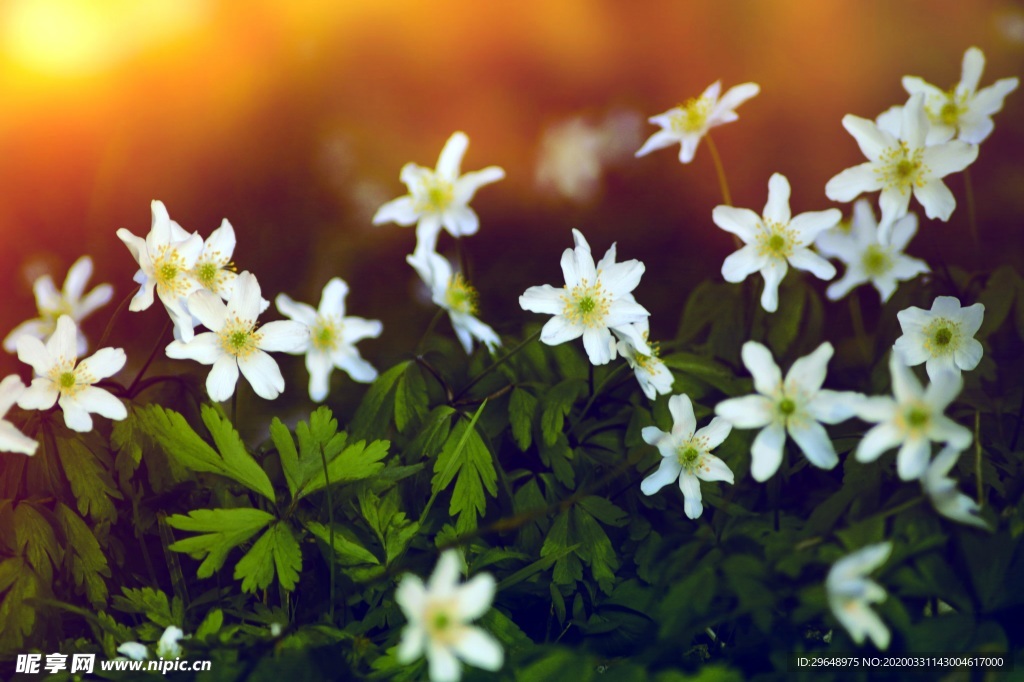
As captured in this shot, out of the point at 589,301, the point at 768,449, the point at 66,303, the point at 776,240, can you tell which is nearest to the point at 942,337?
the point at 776,240

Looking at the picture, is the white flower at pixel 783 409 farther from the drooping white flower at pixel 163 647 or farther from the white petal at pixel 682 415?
the drooping white flower at pixel 163 647

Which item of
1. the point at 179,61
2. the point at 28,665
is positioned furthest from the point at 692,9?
the point at 28,665

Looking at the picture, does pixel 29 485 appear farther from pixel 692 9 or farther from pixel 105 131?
pixel 692 9

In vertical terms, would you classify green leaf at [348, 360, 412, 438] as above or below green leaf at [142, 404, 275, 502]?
above

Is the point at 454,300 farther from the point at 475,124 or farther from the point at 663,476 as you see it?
the point at 475,124

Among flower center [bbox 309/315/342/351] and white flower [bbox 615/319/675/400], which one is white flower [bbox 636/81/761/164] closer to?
white flower [bbox 615/319/675/400]

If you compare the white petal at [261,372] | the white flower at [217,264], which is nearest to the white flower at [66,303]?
the white flower at [217,264]

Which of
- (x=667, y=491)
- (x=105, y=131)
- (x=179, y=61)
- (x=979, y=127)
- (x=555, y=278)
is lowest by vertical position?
(x=667, y=491)

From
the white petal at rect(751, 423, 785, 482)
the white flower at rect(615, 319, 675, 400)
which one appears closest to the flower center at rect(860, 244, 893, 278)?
the white flower at rect(615, 319, 675, 400)
